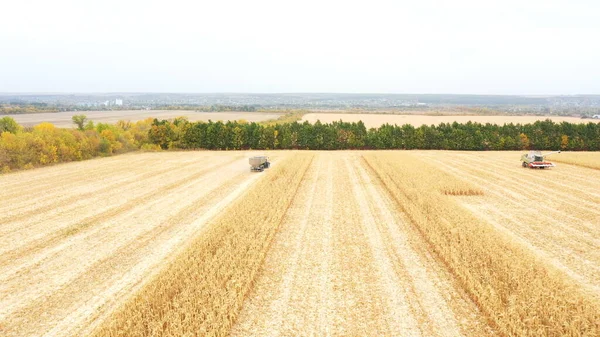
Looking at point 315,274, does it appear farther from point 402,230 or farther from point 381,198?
point 381,198

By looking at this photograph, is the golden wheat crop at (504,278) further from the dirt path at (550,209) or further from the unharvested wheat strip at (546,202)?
the unharvested wheat strip at (546,202)

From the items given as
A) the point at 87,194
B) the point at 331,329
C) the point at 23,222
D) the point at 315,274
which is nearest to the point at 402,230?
the point at 315,274

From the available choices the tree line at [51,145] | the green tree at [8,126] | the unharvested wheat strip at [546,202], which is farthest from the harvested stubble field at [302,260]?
the green tree at [8,126]

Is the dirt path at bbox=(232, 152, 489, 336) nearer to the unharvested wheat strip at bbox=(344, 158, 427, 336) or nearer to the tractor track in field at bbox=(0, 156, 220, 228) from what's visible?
the unharvested wheat strip at bbox=(344, 158, 427, 336)

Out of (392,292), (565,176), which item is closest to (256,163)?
(392,292)

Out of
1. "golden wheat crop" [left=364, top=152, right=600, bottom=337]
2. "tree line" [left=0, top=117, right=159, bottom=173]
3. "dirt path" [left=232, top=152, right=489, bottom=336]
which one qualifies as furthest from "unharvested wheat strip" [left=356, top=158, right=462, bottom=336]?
"tree line" [left=0, top=117, right=159, bottom=173]

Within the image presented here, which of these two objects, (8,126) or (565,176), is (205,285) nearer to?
(565,176)
